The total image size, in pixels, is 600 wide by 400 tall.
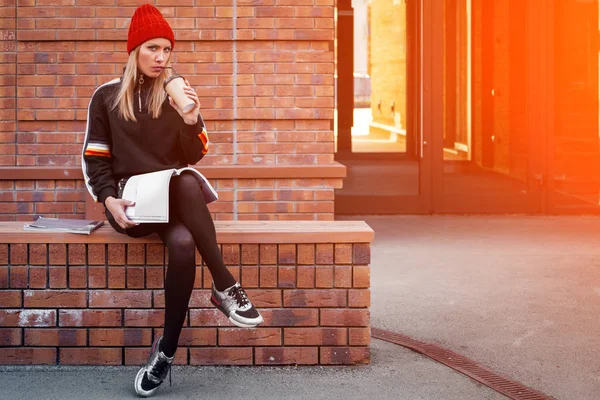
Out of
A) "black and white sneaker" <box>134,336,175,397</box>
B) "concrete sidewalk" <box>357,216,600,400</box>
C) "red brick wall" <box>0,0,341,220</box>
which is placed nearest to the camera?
"black and white sneaker" <box>134,336,175,397</box>

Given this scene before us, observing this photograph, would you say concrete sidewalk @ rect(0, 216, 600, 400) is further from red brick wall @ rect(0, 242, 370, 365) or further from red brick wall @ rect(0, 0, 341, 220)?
red brick wall @ rect(0, 0, 341, 220)

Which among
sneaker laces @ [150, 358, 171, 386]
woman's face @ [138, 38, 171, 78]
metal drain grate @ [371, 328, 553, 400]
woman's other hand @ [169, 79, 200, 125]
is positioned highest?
woman's face @ [138, 38, 171, 78]

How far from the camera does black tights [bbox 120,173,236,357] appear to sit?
4.25m

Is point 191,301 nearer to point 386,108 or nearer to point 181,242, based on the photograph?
point 181,242

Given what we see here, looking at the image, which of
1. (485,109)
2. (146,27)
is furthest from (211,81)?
(485,109)

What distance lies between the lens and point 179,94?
4273mm

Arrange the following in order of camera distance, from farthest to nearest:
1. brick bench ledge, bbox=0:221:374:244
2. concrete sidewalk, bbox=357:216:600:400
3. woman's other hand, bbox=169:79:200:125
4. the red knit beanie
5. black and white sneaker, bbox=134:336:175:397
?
concrete sidewalk, bbox=357:216:600:400 < brick bench ledge, bbox=0:221:374:244 < the red knit beanie < woman's other hand, bbox=169:79:200:125 < black and white sneaker, bbox=134:336:175:397

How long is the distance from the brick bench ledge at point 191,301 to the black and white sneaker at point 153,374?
0.42 metres

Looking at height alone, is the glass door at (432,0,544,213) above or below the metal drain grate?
above

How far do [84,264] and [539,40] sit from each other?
25.2ft

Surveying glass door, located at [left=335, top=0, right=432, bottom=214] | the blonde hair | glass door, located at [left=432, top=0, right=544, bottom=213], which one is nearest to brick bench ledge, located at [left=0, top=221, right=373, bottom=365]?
the blonde hair

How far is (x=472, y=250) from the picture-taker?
28.6 ft

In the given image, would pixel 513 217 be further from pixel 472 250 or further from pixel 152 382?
pixel 152 382

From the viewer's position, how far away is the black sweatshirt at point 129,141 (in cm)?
Answer: 449
